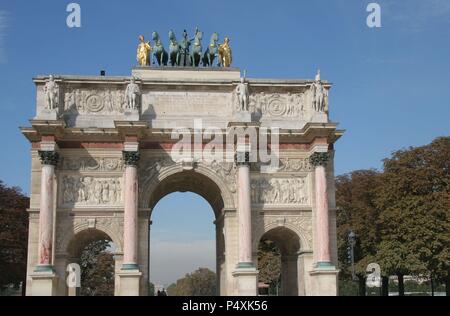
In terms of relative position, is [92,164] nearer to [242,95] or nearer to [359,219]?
[242,95]

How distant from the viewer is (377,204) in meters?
43.1

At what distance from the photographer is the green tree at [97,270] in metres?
59.4

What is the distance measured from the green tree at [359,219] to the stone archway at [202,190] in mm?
13087

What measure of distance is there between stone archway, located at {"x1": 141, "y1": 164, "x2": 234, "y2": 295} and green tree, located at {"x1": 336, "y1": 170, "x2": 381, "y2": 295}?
13.1 metres

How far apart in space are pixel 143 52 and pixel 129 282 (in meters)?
11.4

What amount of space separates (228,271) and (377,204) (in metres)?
15.9

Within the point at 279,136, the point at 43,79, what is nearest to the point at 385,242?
the point at 279,136

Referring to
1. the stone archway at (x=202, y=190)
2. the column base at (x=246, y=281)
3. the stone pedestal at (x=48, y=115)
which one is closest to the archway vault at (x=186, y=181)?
the stone archway at (x=202, y=190)

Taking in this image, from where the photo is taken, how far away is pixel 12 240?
45.5 metres

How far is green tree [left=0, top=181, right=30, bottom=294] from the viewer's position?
46.0 m

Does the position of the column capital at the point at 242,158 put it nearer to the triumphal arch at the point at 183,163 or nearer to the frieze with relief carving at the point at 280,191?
the triumphal arch at the point at 183,163

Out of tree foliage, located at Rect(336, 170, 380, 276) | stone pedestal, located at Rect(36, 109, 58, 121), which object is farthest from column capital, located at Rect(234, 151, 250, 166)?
tree foliage, located at Rect(336, 170, 380, 276)

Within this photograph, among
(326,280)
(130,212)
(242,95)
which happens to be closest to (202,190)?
(130,212)
